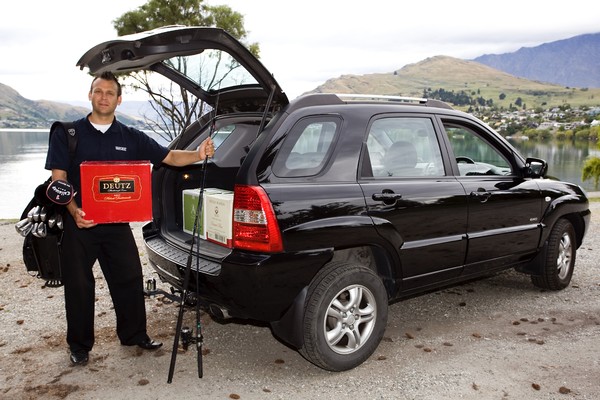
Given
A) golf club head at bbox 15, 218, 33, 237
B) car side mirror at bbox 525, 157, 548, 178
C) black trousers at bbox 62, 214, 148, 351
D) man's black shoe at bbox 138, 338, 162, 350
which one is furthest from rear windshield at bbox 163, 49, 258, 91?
car side mirror at bbox 525, 157, 548, 178

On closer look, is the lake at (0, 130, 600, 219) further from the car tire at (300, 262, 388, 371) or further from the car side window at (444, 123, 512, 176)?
the car tire at (300, 262, 388, 371)

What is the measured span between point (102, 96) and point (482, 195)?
3.02 metres

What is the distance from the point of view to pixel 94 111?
3.52 metres

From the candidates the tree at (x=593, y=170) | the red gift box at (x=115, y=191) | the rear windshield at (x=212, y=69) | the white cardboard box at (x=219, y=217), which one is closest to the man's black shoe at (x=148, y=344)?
the white cardboard box at (x=219, y=217)

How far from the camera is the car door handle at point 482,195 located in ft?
14.0

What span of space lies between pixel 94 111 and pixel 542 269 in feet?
14.4

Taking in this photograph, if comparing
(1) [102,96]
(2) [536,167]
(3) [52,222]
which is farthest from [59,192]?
(2) [536,167]

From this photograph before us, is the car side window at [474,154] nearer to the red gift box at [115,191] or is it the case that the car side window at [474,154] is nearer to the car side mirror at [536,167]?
the car side mirror at [536,167]

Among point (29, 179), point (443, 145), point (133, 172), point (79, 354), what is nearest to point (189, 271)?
point (133, 172)

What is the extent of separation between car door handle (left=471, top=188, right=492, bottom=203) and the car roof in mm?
1824

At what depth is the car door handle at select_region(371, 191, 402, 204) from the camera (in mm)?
3577

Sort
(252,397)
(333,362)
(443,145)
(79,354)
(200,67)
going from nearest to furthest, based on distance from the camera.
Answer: (252,397) → (333,362) → (79,354) → (200,67) → (443,145)

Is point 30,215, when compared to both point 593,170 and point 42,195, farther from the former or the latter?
point 593,170

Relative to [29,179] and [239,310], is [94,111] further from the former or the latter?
[29,179]
